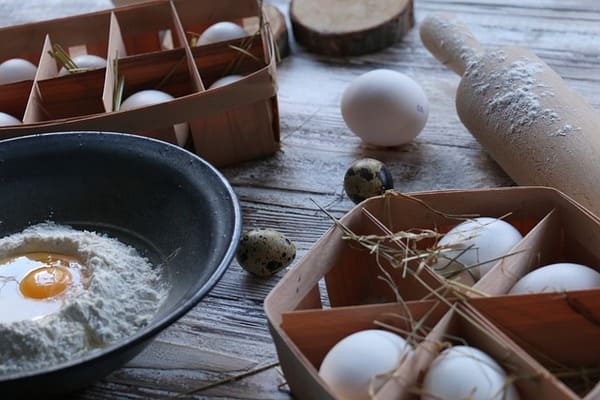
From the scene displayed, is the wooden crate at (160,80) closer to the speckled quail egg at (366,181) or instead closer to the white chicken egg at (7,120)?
the white chicken egg at (7,120)

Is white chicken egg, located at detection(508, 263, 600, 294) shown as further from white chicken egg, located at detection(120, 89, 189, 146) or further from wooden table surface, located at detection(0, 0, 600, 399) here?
white chicken egg, located at detection(120, 89, 189, 146)

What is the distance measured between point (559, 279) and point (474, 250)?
9cm

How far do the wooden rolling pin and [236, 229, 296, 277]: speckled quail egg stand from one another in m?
0.33

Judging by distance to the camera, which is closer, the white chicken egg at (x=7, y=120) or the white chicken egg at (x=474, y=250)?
the white chicken egg at (x=474, y=250)

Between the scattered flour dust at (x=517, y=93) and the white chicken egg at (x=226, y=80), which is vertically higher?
the white chicken egg at (x=226, y=80)

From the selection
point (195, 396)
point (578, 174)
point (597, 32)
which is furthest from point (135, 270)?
point (597, 32)

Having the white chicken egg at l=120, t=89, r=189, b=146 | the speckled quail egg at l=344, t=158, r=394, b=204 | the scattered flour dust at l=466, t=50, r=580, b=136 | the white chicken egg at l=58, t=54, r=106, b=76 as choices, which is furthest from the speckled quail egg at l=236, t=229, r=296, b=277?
the white chicken egg at l=58, t=54, r=106, b=76

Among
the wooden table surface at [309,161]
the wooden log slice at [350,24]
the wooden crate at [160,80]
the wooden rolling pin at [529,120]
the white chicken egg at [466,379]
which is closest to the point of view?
the white chicken egg at [466,379]

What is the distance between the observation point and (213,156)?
1213 millimetres

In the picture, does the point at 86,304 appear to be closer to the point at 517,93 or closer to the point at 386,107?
the point at 386,107

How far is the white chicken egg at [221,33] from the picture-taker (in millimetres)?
1301

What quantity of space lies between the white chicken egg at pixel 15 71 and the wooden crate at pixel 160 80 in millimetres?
36

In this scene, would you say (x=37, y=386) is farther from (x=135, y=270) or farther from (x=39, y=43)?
(x=39, y=43)

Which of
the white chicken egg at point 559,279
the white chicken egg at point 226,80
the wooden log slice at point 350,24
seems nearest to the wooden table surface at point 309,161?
the wooden log slice at point 350,24
